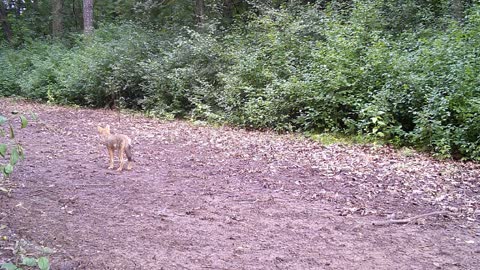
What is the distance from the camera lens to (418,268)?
3418 millimetres

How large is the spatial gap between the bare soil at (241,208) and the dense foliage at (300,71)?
1.31 meters

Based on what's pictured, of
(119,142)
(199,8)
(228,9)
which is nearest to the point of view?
(119,142)

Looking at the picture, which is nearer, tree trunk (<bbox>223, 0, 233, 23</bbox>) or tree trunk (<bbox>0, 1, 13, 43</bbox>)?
tree trunk (<bbox>223, 0, 233, 23</bbox>)

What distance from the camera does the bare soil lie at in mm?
3584

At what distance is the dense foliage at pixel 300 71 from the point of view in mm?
8289

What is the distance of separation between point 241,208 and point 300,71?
6.64m

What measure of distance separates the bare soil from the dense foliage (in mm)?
1308

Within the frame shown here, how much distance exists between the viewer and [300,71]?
10.7 metres

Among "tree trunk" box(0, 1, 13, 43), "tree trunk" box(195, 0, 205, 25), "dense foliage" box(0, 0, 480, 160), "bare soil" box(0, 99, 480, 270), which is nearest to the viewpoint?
"bare soil" box(0, 99, 480, 270)

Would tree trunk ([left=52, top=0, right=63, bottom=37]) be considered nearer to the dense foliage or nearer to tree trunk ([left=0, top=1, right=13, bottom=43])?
tree trunk ([left=0, top=1, right=13, bottom=43])

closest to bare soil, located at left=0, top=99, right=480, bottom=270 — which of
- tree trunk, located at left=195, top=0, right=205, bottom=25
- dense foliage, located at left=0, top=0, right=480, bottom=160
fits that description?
dense foliage, located at left=0, top=0, right=480, bottom=160

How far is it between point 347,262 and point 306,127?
6.25 meters

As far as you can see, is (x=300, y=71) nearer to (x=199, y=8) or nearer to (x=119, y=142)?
(x=119, y=142)

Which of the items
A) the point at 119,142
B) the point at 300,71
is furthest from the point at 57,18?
the point at 119,142
